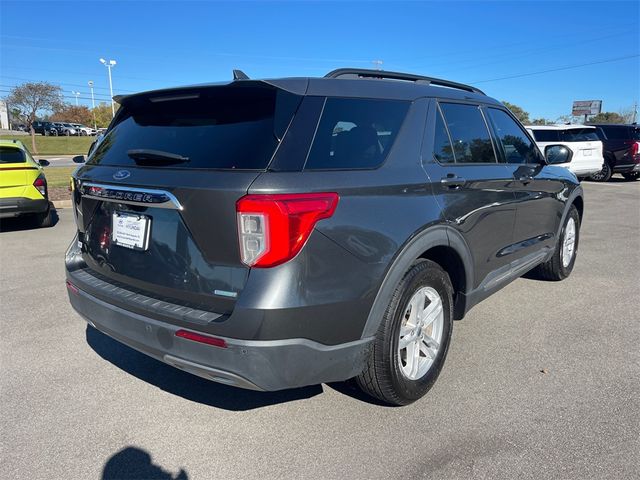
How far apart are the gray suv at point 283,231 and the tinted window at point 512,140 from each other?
34.4 inches

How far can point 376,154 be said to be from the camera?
8.79ft

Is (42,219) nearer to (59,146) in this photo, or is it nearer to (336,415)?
(336,415)

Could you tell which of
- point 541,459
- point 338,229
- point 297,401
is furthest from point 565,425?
point 338,229

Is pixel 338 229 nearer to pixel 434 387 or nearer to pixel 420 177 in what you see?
pixel 420 177

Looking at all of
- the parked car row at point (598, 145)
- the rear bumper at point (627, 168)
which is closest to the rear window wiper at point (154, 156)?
the parked car row at point (598, 145)

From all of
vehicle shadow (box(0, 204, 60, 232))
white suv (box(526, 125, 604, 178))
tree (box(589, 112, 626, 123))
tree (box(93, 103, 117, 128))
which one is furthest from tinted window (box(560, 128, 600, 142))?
tree (box(93, 103, 117, 128))

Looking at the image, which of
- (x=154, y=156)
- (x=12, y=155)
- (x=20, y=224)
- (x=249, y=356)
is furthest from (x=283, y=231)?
(x=20, y=224)

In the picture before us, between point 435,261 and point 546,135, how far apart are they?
47.7ft

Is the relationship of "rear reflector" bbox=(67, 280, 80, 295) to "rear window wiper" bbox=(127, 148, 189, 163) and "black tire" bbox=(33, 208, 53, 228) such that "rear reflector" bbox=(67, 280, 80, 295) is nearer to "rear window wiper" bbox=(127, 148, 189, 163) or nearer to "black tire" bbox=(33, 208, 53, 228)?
"rear window wiper" bbox=(127, 148, 189, 163)

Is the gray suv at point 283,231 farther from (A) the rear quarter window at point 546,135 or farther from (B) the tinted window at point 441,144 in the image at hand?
(A) the rear quarter window at point 546,135

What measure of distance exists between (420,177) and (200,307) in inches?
55.8

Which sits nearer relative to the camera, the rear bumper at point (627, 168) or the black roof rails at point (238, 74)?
the black roof rails at point (238, 74)

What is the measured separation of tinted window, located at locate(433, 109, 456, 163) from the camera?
10.2ft

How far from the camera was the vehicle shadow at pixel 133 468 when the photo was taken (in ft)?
7.80
